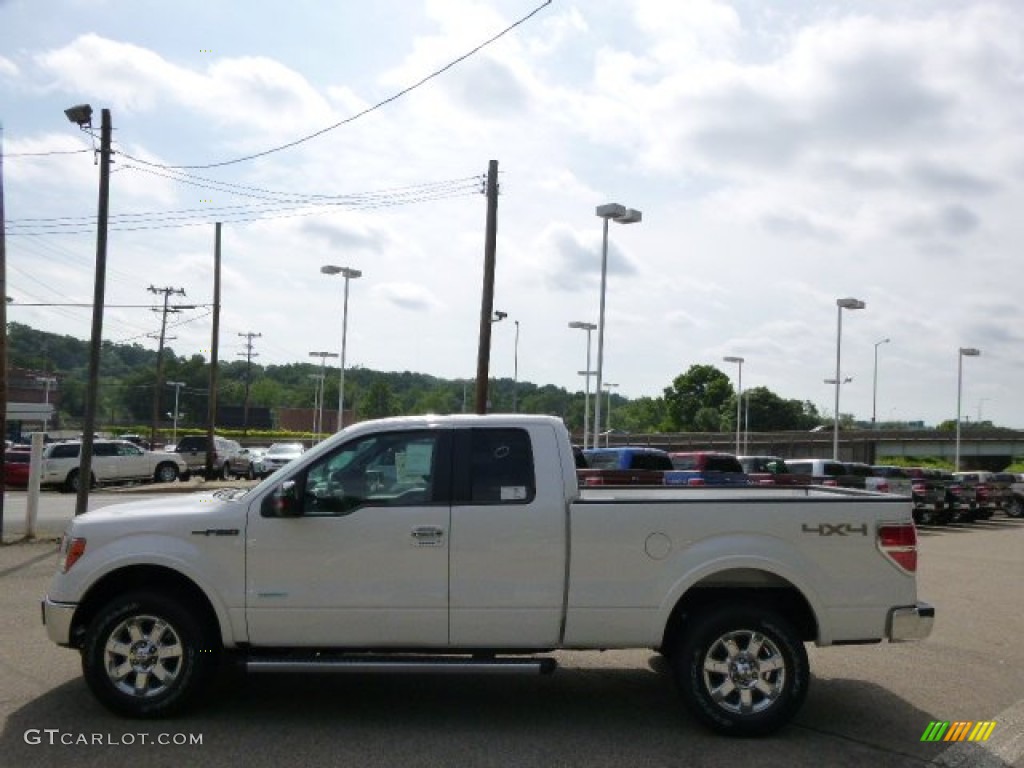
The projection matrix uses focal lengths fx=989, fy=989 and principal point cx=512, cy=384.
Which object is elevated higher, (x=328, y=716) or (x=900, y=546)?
(x=900, y=546)

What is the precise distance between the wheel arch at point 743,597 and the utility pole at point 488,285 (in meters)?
17.9

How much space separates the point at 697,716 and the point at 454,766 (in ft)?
5.30

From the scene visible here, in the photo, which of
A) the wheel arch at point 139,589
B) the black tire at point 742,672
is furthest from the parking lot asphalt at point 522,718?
the wheel arch at point 139,589

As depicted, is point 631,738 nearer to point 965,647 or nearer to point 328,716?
point 328,716

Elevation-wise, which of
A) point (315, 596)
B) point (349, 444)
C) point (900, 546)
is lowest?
point (315, 596)

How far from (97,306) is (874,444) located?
76.7 metres

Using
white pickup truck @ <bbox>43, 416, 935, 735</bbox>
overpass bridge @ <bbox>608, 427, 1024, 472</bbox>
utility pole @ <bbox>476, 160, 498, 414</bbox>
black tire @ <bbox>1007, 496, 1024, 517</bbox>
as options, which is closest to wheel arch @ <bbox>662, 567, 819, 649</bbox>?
white pickup truck @ <bbox>43, 416, 935, 735</bbox>

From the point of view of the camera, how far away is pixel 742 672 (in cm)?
618

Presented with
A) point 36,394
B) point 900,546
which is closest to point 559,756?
point 900,546

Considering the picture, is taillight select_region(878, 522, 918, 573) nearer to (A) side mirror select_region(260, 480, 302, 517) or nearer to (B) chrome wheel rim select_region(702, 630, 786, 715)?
(B) chrome wheel rim select_region(702, 630, 786, 715)

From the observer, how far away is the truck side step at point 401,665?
6031mm

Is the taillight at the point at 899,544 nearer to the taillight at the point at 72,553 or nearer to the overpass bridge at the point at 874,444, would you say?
the taillight at the point at 72,553

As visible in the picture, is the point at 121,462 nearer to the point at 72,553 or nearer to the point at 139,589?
the point at 72,553

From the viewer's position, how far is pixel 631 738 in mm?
6074
